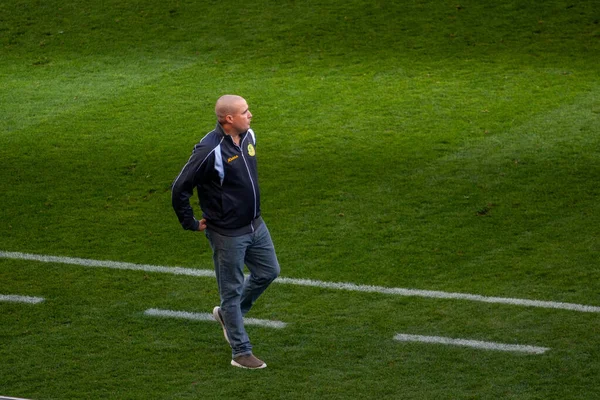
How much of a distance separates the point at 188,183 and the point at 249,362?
1.27 m

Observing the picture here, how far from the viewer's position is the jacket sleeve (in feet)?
23.2

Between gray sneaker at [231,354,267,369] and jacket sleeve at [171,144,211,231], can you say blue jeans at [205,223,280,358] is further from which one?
jacket sleeve at [171,144,211,231]

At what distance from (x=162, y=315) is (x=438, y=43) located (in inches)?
405

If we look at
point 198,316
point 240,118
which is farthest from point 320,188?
point 240,118

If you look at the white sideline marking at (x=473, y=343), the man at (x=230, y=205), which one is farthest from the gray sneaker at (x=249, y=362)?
the white sideline marking at (x=473, y=343)

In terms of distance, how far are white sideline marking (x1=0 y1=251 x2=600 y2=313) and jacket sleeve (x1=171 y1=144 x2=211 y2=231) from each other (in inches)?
82.6

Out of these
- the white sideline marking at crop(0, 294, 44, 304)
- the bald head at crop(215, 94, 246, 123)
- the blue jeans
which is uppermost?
the bald head at crop(215, 94, 246, 123)

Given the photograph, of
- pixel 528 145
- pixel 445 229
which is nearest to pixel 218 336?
pixel 445 229

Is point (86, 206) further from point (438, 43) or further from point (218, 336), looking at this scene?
point (438, 43)

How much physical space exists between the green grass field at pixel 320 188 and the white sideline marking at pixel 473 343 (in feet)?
0.30

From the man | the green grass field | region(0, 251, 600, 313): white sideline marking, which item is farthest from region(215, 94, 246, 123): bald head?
region(0, 251, 600, 313): white sideline marking

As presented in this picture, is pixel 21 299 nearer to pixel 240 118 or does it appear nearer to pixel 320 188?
pixel 240 118

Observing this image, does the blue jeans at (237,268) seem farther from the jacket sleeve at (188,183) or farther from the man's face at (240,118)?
the man's face at (240,118)

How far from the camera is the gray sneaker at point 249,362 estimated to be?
7.30 meters
